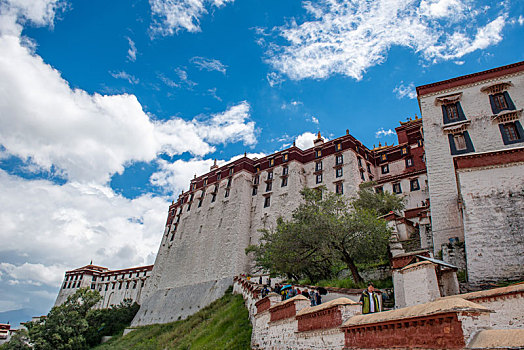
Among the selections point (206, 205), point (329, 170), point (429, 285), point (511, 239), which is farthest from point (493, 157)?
point (206, 205)

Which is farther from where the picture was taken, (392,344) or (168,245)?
(168,245)

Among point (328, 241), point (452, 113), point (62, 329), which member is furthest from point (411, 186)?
point (62, 329)

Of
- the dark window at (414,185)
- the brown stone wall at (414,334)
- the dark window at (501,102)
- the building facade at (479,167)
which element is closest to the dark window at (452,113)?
the building facade at (479,167)

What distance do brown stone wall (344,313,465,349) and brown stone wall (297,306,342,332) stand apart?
2.28ft

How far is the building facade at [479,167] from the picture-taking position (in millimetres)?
13375

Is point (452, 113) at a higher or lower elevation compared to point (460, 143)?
higher

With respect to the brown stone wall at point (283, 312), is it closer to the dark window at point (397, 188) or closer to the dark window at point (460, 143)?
the dark window at point (460, 143)

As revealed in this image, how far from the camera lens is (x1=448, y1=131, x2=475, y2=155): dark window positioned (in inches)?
816

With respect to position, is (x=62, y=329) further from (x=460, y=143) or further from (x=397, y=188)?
(x=460, y=143)

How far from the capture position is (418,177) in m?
35.7

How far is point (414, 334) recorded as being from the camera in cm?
531

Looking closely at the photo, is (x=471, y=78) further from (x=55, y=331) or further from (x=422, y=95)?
(x=55, y=331)

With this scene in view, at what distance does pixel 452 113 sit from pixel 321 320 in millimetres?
19659

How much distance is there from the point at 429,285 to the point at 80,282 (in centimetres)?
6939
